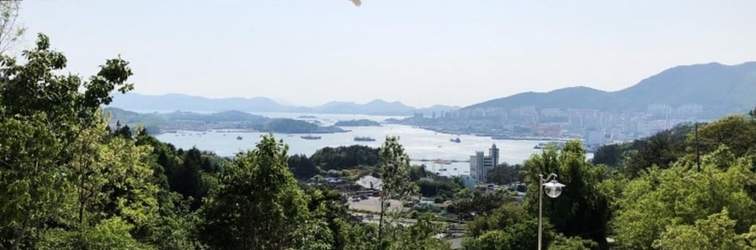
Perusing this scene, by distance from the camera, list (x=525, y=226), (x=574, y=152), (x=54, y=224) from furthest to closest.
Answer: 1. (x=574, y=152)
2. (x=525, y=226)
3. (x=54, y=224)

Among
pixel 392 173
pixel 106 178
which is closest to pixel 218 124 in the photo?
pixel 392 173

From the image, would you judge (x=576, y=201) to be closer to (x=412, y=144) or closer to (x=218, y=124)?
(x=412, y=144)

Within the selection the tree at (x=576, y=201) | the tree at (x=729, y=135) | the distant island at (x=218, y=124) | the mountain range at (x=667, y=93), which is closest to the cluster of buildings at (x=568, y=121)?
the mountain range at (x=667, y=93)

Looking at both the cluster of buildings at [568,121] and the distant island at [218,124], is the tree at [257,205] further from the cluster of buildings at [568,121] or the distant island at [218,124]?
the cluster of buildings at [568,121]

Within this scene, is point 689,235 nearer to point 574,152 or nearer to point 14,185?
point 14,185

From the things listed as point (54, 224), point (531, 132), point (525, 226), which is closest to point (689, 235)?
point (525, 226)

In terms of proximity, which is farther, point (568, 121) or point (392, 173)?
point (568, 121)
